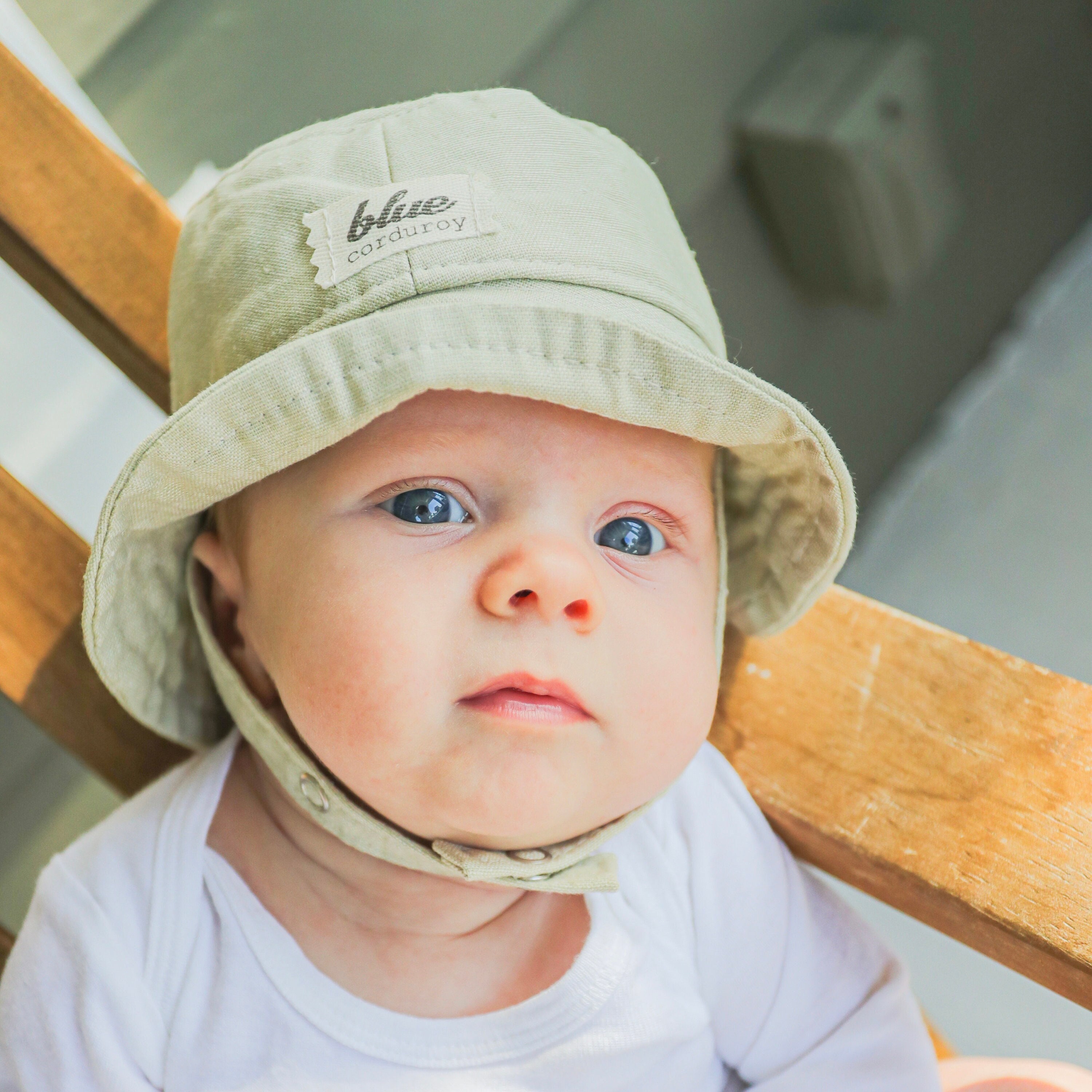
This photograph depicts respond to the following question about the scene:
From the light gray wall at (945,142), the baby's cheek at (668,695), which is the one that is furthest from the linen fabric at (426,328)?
the light gray wall at (945,142)

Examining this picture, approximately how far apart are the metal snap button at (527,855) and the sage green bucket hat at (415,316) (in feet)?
0.30

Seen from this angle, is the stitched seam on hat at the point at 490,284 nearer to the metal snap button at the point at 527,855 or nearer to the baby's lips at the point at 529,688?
the baby's lips at the point at 529,688

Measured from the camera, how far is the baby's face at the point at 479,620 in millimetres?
582

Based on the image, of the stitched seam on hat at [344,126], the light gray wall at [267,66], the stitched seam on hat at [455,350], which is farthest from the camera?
the light gray wall at [267,66]

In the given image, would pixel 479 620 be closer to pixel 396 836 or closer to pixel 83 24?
pixel 396 836

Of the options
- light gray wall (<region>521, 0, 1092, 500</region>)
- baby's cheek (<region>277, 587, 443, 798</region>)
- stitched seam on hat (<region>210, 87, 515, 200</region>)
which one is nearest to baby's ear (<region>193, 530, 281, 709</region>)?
baby's cheek (<region>277, 587, 443, 798</region>)

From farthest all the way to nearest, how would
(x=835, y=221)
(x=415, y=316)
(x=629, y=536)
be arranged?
(x=835, y=221) < (x=629, y=536) < (x=415, y=316)

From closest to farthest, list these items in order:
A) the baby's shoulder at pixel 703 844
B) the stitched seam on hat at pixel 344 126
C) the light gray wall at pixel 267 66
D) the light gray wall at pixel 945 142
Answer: the stitched seam on hat at pixel 344 126 → the baby's shoulder at pixel 703 844 → the light gray wall at pixel 267 66 → the light gray wall at pixel 945 142

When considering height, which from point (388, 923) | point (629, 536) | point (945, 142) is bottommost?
point (945, 142)

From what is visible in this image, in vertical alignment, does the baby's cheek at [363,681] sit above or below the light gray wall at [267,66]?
below

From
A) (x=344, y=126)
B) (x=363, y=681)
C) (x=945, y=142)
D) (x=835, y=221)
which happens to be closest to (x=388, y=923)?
(x=363, y=681)

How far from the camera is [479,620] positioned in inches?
23.0

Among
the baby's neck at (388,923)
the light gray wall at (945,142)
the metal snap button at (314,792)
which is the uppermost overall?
the metal snap button at (314,792)

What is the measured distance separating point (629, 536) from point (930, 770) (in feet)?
0.80
